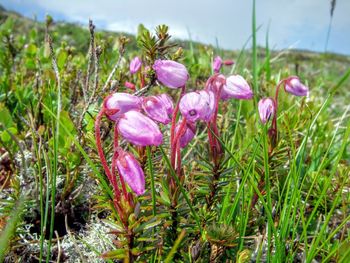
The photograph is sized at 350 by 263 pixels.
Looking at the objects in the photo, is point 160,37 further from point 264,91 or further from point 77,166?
point 264,91

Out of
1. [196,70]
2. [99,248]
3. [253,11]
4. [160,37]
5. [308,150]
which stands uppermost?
[253,11]

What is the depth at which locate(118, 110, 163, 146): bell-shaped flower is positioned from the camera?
→ 1172 millimetres

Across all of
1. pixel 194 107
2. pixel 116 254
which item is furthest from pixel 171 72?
pixel 116 254

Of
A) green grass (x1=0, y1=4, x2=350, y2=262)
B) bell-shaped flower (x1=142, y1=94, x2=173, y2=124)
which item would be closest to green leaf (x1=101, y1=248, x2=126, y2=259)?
green grass (x1=0, y1=4, x2=350, y2=262)

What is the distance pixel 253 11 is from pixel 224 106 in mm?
806

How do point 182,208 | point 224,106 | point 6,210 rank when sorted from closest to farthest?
point 182,208 → point 6,210 → point 224,106

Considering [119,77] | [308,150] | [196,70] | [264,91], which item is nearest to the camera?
[119,77]

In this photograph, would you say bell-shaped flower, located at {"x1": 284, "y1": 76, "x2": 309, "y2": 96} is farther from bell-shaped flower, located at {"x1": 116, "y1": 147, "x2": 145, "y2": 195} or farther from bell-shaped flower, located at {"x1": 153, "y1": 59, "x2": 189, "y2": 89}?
bell-shaped flower, located at {"x1": 116, "y1": 147, "x2": 145, "y2": 195}

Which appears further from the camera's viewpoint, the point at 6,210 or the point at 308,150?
the point at 308,150

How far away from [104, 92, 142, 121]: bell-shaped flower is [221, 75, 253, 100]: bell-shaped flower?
50 cm

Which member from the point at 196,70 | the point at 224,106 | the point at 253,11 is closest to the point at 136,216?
the point at 224,106

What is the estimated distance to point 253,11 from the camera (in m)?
3.30

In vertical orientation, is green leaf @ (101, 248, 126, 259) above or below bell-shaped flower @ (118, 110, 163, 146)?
below

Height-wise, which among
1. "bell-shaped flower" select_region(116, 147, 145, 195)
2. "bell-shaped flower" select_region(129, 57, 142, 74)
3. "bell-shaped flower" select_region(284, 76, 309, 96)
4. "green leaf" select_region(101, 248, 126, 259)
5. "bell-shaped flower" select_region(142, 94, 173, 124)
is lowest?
"green leaf" select_region(101, 248, 126, 259)
